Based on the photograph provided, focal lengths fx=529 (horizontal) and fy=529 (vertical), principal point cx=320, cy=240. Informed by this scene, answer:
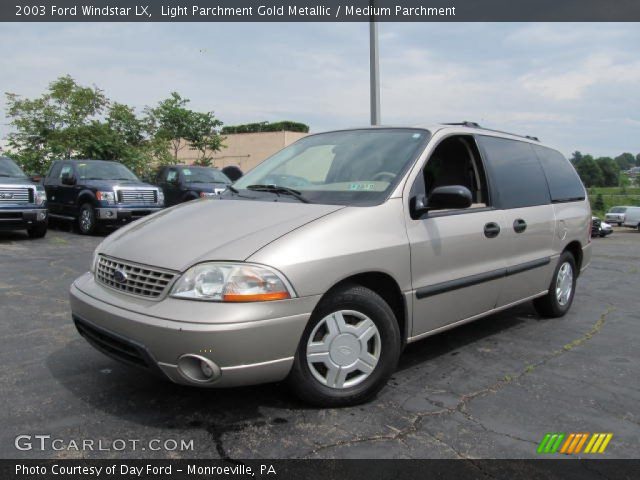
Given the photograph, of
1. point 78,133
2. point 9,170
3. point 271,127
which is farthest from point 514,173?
point 271,127

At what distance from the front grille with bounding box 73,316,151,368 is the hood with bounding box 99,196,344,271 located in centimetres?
42

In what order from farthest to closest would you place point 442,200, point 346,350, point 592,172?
point 592,172 < point 442,200 < point 346,350

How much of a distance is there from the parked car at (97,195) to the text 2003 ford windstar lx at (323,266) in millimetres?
8228

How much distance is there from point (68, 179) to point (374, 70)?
23.9 feet

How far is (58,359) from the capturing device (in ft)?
12.2

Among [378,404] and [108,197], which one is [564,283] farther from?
[108,197]

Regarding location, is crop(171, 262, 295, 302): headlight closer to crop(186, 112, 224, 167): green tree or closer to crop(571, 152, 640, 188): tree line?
crop(186, 112, 224, 167): green tree

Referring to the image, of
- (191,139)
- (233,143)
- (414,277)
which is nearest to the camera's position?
(414,277)

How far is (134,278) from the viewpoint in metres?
2.82

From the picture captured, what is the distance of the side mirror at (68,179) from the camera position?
39.5 feet

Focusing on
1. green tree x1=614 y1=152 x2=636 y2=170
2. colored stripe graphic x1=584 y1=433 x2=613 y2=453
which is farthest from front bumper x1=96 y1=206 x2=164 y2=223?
green tree x1=614 y1=152 x2=636 y2=170
